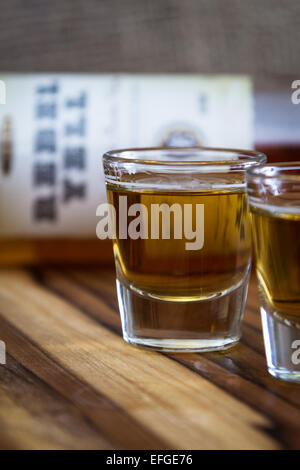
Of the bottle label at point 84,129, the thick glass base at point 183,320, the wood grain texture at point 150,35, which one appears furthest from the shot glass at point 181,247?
the wood grain texture at point 150,35

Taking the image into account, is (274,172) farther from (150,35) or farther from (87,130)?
(150,35)

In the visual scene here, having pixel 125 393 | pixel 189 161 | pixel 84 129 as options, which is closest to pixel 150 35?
pixel 84 129

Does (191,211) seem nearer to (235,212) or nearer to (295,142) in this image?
(235,212)

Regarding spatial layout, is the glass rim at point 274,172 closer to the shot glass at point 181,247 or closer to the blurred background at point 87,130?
the shot glass at point 181,247

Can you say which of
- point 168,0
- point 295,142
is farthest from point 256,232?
point 168,0

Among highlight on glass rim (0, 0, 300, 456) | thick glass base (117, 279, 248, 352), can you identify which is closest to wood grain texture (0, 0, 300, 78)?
highlight on glass rim (0, 0, 300, 456)

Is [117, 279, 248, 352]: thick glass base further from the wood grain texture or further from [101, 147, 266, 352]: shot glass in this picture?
the wood grain texture

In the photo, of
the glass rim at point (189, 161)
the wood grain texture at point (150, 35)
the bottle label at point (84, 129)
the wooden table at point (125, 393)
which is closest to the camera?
the wooden table at point (125, 393)
